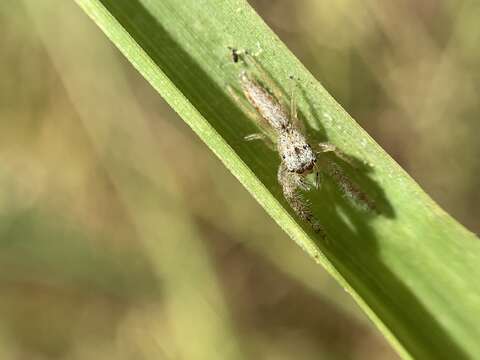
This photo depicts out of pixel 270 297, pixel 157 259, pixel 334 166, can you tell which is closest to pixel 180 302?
pixel 157 259

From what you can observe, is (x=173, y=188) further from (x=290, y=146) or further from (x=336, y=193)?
(x=336, y=193)

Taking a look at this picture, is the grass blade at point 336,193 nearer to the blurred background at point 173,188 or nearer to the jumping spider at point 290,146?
the jumping spider at point 290,146

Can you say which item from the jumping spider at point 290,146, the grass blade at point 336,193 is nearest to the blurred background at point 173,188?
the jumping spider at point 290,146

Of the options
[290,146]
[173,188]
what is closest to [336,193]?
[290,146]

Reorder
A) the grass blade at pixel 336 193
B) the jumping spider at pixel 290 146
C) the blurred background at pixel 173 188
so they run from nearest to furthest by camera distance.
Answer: the grass blade at pixel 336 193 < the jumping spider at pixel 290 146 < the blurred background at pixel 173 188

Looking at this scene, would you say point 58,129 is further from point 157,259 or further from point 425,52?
point 425,52

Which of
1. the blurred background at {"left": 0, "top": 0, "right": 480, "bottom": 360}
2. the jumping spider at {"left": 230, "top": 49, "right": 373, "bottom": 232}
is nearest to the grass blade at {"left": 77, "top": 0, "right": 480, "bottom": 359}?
the jumping spider at {"left": 230, "top": 49, "right": 373, "bottom": 232}

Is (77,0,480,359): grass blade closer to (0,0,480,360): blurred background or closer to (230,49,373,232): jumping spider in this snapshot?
(230,49,373,232): jumping spider
